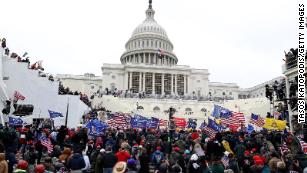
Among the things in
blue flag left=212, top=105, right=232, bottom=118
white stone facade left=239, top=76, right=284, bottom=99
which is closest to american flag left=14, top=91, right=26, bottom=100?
blue flag left=212, top=105, right=232, bottom=118

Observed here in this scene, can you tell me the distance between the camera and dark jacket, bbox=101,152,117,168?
12.4m

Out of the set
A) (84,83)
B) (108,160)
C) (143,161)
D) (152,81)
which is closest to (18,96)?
(143,161)

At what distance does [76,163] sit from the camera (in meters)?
11.6

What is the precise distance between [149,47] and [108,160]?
101 meters

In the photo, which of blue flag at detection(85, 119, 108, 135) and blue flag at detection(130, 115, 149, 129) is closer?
blue flag at detection(85, 119, 108, 135)

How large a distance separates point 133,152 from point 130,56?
10027cm

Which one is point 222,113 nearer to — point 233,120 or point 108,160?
point 233,120

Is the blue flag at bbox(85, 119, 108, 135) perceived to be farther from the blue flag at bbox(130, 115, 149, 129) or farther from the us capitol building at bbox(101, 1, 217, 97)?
the us capitol building at bbox(101, 1, 217, 97)

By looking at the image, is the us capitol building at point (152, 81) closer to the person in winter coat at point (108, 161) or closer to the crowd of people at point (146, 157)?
the crowd of people at point (146, 157)

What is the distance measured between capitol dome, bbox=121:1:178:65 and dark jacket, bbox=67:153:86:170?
316 ft

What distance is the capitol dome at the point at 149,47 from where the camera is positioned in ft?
368

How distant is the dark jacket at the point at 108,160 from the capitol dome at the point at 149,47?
95.6 meters

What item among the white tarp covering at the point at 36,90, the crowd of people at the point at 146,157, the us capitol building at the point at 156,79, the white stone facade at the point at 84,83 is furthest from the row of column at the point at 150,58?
the crowd of people at the point at 146,157

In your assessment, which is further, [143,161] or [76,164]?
[143,161]
